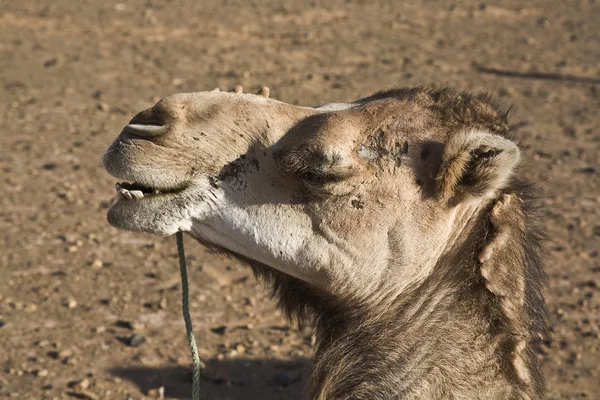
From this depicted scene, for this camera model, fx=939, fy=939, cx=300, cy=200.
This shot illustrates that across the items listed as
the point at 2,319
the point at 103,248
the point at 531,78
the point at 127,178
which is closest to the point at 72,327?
the point at 2,319

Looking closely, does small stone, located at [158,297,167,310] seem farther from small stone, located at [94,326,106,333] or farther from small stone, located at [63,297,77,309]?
small stone, located at [63,297,77,309]

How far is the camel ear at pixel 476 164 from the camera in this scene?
3.25 metres

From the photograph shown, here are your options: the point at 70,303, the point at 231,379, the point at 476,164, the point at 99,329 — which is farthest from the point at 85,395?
the point at 476,164

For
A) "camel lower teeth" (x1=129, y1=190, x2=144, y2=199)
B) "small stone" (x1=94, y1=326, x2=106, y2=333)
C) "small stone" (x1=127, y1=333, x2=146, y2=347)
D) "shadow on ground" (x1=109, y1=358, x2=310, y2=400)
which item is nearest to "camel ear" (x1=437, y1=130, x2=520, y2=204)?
"camel lower teeth" (x1=129, y1=190, x2=144, y2=199)

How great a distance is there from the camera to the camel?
11.0ft

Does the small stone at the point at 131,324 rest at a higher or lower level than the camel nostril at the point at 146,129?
lower

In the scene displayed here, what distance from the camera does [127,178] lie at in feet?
11.1

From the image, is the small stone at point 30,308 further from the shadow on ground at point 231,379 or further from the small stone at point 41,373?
the shadow on ground at point 231,379

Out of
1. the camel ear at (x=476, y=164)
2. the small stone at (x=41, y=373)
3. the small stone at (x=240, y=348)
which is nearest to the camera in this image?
the camel ear at (x=476, y=164)

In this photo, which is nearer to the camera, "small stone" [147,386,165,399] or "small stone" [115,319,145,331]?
"small stone" [147,386,165,399]

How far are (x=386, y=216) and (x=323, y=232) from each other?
241 millimetres

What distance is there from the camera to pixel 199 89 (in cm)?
1041

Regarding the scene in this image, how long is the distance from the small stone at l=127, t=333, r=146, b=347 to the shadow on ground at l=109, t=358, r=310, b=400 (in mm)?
235

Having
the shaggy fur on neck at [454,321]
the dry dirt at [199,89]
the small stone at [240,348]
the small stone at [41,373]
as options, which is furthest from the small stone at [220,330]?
the shaggy fur on neck at [454,321]
